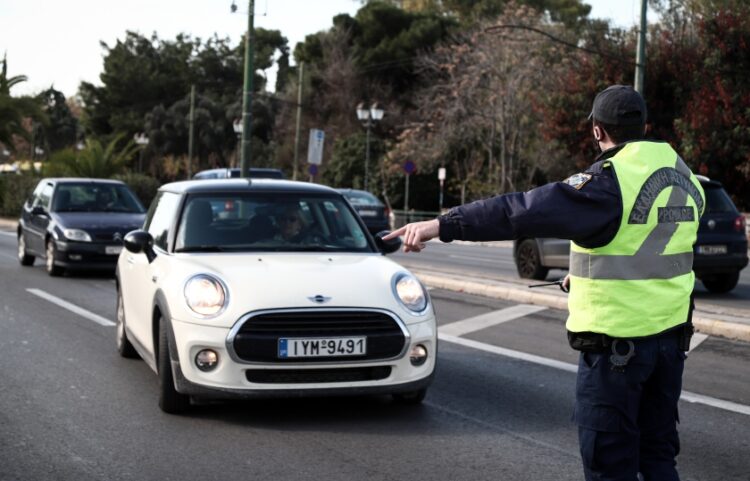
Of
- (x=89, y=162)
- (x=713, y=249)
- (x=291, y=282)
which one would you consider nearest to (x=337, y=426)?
(x=291, y=282)

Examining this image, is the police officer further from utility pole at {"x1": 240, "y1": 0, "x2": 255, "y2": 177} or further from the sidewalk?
utility pole at {"x1": 240, "y1": 0, "x2": 255, "y2": 177}

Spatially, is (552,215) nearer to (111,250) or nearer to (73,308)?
(73,308)

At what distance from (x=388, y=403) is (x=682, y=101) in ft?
91.2

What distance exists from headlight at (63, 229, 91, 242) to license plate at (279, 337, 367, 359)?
10510mm

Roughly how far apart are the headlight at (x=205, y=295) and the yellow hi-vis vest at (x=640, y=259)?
3085 millimetres

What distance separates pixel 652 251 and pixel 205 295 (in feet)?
11.2

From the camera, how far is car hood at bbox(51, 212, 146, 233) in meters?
16.2

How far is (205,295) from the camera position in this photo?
6.42 metres

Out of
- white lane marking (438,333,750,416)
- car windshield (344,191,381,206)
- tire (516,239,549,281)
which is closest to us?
white lane marking (438,333,750,416)

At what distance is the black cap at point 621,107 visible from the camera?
3680mm

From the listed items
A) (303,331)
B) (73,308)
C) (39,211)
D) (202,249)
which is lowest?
(73,308)

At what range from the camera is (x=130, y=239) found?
763 centimetres

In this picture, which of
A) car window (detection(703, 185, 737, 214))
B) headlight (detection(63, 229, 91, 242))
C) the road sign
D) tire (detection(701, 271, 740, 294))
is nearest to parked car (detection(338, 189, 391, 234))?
the road sign

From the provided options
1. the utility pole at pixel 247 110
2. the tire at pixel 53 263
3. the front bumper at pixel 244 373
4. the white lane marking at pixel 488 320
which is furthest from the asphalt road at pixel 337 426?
the utility pole at pixel 247 110
